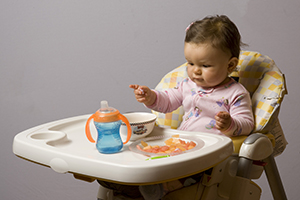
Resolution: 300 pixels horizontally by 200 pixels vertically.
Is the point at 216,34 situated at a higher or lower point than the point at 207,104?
higher

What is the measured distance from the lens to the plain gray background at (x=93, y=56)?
1.70 metres

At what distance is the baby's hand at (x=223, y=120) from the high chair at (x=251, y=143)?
Result: 61 mm

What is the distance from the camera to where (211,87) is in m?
1.22

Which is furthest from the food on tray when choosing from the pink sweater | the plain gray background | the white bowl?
the plain gray background

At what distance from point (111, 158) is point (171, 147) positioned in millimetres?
169

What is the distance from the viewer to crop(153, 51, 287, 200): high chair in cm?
102

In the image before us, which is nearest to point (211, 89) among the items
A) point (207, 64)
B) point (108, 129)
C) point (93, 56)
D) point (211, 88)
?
point (211, 88)

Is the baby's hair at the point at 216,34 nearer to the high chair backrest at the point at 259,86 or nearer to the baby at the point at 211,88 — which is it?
the baby at the point at 211,88

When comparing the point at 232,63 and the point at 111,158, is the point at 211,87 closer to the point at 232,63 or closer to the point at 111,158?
the point at 232,63

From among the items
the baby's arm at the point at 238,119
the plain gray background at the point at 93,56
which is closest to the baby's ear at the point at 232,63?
the baby's arm at the point at 238,119

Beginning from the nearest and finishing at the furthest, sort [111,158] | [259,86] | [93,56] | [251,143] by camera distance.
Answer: [111,158]
[251,143]
[259,86]
[93,56]

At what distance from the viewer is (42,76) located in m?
2.12

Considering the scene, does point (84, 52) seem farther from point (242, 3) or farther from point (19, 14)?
point (242, 3)

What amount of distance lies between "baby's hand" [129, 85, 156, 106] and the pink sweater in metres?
0.02
